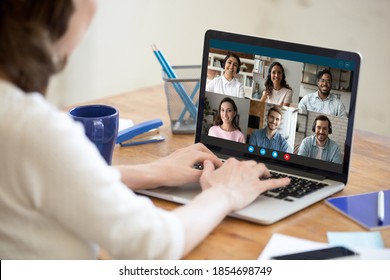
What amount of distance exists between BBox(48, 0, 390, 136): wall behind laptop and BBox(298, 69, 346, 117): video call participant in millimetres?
1400

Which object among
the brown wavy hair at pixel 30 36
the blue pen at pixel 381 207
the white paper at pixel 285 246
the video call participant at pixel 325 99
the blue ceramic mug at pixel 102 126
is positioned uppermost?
the brown wavy hair at pixel 30 36

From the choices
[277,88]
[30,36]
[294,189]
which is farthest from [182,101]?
[30,36]

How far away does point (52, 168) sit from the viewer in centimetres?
84

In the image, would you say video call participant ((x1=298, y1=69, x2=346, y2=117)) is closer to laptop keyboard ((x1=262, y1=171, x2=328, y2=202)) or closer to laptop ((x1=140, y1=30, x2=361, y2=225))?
laptop ((x1=140, y1=30, x2=361, y2=225))

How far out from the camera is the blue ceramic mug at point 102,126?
1.34 metres

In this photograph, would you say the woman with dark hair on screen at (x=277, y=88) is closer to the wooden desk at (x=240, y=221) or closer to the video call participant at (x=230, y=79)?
the video call participant at (x=230, y=79)

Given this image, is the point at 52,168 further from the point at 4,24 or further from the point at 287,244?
the point at 287,244

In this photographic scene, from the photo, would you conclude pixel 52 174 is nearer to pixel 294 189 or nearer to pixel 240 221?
pixel 240 221

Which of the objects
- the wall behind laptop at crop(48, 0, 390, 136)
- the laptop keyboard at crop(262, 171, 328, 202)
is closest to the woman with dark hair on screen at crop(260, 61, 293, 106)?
the laptop keyboard at crop(262, 171, 328, 202)

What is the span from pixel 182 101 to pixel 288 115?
42 centimetres

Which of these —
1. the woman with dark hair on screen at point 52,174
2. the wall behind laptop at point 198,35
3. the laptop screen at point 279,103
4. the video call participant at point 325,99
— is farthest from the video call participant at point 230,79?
the wall behind laptop at point 198,35

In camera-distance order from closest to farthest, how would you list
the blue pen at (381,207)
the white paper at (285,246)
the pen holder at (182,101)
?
1. the white paper at (285,246)
2. the blue pen at (381,207)
3. the pen holder at (182,101)

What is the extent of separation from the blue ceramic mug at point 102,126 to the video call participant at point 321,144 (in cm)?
42
